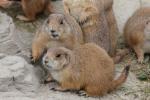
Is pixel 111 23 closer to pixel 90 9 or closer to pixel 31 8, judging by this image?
pixel 90 9

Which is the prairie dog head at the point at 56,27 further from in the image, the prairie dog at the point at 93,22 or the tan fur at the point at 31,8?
the tan fur at the point at 31,8

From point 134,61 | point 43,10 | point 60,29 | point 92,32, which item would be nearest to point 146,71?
point 134,61

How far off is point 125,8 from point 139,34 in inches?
53.5

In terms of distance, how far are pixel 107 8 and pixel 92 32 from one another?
643 mm

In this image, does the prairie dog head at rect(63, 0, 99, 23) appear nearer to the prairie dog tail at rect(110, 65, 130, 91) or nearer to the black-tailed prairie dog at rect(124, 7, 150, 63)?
the black-tailed prairie dog at rect(124, 7, 150, 63)

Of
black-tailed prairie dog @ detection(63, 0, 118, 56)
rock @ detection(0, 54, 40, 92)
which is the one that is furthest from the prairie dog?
rock @ detection(0, 54, 40, 92)

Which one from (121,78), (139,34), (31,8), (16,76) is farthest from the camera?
(31,8)

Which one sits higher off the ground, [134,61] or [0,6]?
[0,6]

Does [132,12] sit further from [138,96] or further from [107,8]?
[138,96]

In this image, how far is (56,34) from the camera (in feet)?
26.8

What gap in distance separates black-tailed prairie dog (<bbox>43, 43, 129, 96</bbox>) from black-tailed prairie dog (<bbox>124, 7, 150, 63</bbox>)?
1510 millimetres

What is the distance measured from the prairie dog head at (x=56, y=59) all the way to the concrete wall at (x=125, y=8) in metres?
2.67

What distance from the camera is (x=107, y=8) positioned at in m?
9.48

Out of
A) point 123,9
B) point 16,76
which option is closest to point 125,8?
point 123,9
